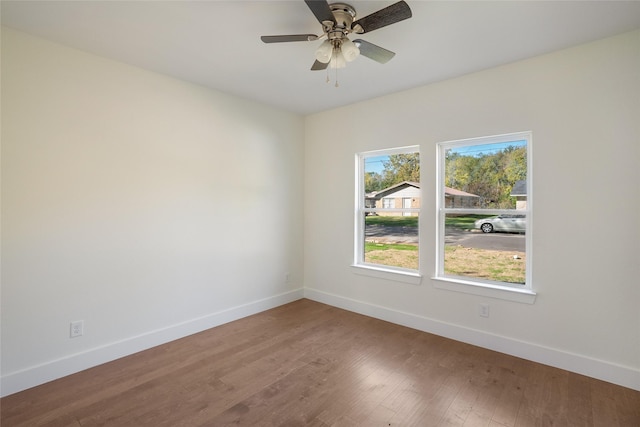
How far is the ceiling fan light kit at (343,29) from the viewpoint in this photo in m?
A: 1.75

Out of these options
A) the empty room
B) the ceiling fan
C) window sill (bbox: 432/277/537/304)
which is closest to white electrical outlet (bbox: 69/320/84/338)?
the empty room

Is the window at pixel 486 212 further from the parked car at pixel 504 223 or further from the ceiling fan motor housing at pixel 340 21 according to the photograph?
the ceiling fan motor housing at pixel 340 21

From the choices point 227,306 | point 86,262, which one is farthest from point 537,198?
point 86,262

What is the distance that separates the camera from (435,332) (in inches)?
126

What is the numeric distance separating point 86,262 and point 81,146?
98 centimetres

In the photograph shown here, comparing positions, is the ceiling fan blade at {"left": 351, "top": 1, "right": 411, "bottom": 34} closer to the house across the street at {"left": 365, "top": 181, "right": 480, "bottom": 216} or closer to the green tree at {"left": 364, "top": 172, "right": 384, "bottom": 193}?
the house across the street at {"left": 365, "top": 181, "right": 480, "bottom": 216}

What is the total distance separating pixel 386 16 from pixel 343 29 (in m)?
0.32

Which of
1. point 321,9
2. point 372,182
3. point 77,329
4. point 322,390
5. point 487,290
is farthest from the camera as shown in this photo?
point 372,182

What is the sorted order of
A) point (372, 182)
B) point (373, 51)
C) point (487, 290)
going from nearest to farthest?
point (373, 51), point (487, 290), point (372, 182)

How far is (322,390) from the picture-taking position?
2252mm

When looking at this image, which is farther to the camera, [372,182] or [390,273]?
[372,182]

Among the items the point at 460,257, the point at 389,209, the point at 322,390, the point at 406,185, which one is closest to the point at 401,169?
the point at 406,185

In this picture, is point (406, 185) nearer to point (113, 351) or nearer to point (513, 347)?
point (513, 347)

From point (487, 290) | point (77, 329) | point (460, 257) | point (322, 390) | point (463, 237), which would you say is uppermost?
point (463, 237)
